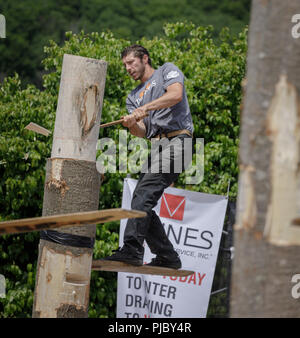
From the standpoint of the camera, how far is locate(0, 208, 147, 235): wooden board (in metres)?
3.51

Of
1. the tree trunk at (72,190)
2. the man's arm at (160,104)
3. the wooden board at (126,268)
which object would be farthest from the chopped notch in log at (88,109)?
the wooden board at (126,268)

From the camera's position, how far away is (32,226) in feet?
12.7

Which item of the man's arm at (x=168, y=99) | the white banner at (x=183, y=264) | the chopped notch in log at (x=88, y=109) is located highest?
the man's arm at (x=168, y=99)

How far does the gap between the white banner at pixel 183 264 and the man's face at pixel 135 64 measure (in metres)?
2.92

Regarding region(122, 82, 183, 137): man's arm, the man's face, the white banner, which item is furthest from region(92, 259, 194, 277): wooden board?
the white banner

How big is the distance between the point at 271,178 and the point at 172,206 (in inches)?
227

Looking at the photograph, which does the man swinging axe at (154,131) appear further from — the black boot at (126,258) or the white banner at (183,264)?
the white banner at (183,264)

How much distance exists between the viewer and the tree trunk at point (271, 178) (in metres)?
2.39

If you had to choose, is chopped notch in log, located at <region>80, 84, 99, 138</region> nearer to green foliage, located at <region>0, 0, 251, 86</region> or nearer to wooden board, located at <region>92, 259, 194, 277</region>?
wooden board, located at <region>92, 259, 194, 277</region>

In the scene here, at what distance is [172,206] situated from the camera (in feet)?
26.7

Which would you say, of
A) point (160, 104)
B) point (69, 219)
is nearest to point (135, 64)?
point (160, 104)

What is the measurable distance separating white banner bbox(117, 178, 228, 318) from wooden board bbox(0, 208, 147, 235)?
4.07 meters

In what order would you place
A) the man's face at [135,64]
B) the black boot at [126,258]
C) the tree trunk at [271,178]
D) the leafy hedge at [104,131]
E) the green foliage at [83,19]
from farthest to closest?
the green foliage at [83,19]
the leafy hedge at [104,131]
the man's face at [135,64]
the black boot at [126,258]
the tree trunk at [271,178]

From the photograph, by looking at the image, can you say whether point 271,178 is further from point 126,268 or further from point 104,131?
point 104,131
